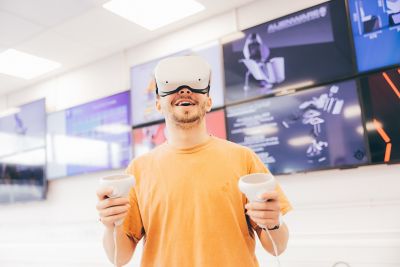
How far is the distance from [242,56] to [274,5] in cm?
51

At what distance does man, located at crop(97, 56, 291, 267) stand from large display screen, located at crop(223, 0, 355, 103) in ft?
5.08

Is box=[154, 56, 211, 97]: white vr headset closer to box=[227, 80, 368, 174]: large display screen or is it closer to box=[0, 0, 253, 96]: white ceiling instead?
box=[227, 80, 368, 174]: large display screen

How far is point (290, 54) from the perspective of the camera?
2.80m

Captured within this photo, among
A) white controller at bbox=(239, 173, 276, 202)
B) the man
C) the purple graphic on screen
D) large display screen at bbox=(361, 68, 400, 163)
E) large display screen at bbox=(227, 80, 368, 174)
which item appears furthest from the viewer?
the purple graphic on screen

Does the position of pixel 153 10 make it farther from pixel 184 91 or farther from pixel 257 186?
pixel 257 186

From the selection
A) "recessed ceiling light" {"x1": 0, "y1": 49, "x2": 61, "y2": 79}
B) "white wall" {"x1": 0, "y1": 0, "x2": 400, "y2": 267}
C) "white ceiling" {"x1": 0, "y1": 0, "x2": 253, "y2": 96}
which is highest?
"white ceiling" {"x1": 0, "y1": 0, "x2": 253, "y2": 96}

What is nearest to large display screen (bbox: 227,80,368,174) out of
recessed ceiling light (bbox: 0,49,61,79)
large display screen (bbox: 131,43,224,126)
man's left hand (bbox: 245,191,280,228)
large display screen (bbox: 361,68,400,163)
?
large display screen (bbox: 361,68,400,163)

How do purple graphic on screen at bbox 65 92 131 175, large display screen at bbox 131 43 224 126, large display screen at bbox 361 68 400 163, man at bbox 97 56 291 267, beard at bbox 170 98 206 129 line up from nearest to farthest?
1. man at bbox 97 56 291 267
2. beard at bbox 170 98 206 129
3. large display screen at bbox 361 68 400 163
4. large display screen at bbox 131 43 224 126
5. purple graphic on screen at bbox 65 92 131 175

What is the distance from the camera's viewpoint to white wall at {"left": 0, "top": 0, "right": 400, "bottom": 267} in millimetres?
2396

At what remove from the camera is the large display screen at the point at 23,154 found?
14.8 ft

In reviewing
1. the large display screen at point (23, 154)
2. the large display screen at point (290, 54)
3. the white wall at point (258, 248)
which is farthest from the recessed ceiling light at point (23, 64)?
the large display screen at point (290, 54)

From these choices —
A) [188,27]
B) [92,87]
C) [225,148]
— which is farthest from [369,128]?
[92,87]

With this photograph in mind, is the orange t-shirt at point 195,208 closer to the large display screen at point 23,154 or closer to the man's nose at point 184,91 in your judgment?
the man's nose at point 184,91

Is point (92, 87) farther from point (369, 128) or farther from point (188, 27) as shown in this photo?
point (369, 128)
